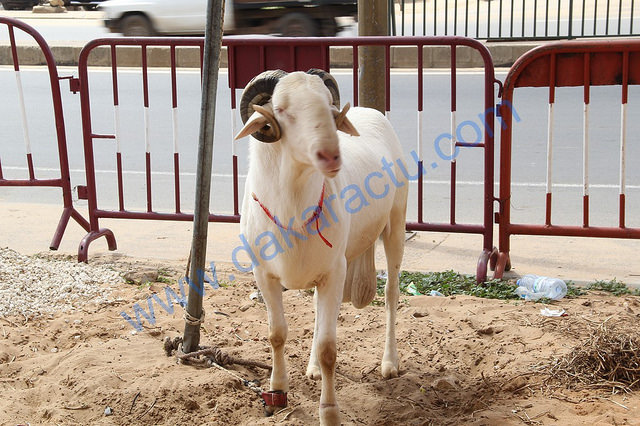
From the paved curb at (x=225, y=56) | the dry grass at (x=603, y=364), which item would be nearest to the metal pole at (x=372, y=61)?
the dry grass at (x=603, y=364)

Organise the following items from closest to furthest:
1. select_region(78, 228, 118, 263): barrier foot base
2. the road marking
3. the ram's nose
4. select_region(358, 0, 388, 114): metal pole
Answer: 1. the ram's nose
2. select_region(78, 228, 118, 263): barrier foot base
3. select_region(358, 0, 388, 114): metal pole
4. the road marking

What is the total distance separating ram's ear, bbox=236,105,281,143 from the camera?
12.1ft

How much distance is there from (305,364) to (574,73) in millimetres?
2956

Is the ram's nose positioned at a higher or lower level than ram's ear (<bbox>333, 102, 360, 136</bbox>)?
lower

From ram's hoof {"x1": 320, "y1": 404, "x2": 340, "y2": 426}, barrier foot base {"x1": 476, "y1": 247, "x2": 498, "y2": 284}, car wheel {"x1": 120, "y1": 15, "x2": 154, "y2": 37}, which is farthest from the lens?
car wheel {"x1": 120, "y1": 15, "x2": 154, "y2": 37}

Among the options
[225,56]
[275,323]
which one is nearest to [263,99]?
[275,323]

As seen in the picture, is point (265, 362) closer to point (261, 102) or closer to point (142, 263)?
point (261, 102)

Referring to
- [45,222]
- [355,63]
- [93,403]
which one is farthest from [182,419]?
[45,222]

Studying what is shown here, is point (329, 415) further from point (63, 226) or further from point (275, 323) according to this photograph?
point (63, 226)

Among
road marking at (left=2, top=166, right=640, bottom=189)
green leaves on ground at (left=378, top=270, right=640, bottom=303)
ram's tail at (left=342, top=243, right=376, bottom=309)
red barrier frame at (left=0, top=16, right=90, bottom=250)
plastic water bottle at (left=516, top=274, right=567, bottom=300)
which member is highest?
red barrier frame at (left=0, top=16, right=90, bottom=250)

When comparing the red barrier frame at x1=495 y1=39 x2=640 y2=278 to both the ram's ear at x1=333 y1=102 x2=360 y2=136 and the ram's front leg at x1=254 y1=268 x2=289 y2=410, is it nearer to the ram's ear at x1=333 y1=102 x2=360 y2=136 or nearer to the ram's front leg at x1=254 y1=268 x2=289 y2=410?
the ram's front leg at x1=254 y1=268 x2=289 y2=410

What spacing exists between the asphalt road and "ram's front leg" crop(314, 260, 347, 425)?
386 centimetres

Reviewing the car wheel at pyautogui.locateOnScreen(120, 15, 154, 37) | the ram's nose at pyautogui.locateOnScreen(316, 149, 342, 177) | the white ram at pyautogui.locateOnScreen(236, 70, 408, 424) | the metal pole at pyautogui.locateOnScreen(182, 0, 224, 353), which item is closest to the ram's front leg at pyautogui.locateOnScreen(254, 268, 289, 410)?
the white ram at pyautogui.locateOnScreen(236, 70, 408, 424)

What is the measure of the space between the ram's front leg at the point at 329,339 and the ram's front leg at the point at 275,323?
25cm
